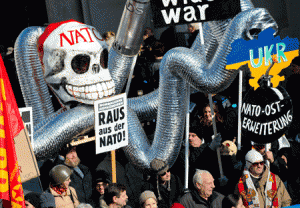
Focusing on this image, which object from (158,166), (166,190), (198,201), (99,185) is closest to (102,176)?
(99,185)

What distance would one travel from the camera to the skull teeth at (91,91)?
4883mm

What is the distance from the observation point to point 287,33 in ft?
27.4

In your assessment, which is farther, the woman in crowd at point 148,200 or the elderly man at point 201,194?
the elderly man at point 201,194

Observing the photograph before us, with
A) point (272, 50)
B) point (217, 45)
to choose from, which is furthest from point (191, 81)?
point (272, 50)

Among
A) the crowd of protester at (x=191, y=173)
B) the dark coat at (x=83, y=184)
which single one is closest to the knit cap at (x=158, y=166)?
the crowd of protester at (x=191, y=173)

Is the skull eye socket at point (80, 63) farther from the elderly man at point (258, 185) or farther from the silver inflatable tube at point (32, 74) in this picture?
the elderly man at point (258, 185)

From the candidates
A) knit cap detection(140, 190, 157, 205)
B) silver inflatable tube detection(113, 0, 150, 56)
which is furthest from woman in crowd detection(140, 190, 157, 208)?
silver inflatable tube detection(113, 0, 150, 56)

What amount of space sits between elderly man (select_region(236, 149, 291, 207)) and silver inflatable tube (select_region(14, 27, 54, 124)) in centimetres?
216

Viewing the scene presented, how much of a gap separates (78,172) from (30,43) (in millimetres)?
1387

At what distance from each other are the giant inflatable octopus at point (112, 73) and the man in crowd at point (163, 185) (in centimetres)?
9

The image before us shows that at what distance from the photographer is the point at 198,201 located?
5238mm

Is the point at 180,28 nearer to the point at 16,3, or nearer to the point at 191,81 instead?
the point at 16,3

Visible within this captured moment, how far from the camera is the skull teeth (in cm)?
488

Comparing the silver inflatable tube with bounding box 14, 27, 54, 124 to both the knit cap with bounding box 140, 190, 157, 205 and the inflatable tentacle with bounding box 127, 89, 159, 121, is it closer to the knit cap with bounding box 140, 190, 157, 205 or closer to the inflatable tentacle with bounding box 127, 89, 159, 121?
the inflatable tentacle with bounding box 127, 89, 159, 121
